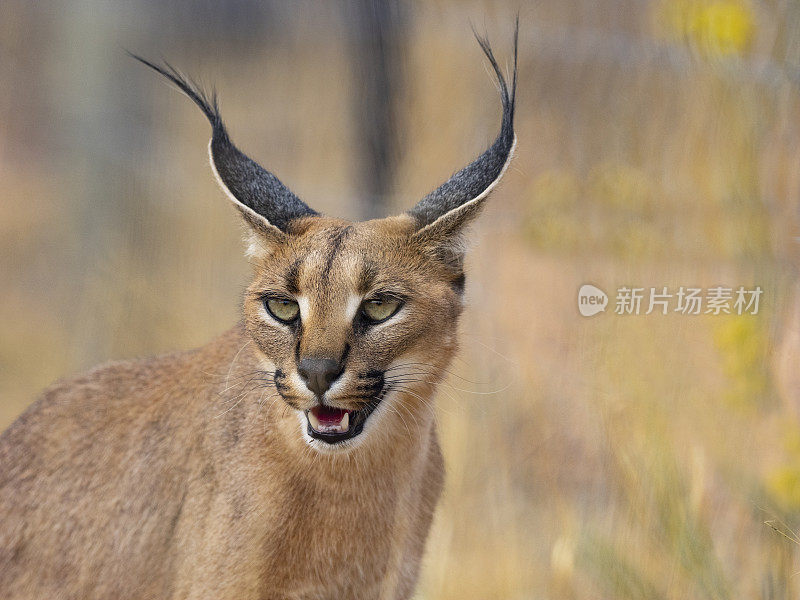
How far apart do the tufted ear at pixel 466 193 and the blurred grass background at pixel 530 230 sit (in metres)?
0.63

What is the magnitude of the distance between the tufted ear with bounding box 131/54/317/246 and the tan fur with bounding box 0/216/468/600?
62mm

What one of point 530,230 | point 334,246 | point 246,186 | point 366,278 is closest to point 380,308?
point 366,278

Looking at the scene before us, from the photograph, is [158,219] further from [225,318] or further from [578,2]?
[578,2]

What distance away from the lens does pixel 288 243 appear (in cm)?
327

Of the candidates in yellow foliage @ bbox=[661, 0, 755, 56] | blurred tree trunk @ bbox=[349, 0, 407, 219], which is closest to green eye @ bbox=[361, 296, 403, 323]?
yellow foliage @ bbox=[661, 0, 755, 56]

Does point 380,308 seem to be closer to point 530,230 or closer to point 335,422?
point 335,422

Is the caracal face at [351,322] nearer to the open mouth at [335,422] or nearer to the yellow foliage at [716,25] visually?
the open mouth at [335,422]

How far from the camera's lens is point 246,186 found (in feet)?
10.8

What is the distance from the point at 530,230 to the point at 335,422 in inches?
107

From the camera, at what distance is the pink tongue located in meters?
3.01

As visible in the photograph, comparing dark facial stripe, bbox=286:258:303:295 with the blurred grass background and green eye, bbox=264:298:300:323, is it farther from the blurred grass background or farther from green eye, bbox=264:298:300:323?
the blurred grass background

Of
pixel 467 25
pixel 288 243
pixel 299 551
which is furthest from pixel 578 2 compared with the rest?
pixel 299 551

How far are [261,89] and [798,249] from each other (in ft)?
17.5

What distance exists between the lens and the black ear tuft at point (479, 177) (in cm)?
309
